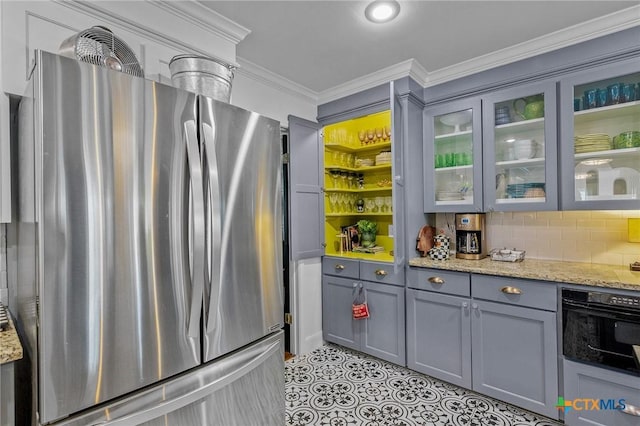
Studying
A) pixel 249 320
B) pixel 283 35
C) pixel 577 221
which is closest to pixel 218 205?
pixel 249 320

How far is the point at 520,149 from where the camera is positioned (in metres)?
2.39

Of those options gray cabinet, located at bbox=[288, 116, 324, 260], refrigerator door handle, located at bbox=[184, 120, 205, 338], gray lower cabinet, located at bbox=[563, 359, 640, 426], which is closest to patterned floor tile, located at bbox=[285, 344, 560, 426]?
gray lower cabinet, located at bbox=[563, 359, 640, 426]

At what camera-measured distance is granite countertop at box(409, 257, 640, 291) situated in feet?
5.84

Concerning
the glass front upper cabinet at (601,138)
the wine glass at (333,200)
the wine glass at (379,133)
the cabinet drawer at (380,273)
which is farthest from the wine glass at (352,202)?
the glass front upper cabinet at (601,138)

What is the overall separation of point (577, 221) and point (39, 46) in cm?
336

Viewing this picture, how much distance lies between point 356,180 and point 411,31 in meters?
1.73

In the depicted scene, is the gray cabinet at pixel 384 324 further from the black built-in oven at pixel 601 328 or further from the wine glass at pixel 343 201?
the black built-in oven at pixel 601 328

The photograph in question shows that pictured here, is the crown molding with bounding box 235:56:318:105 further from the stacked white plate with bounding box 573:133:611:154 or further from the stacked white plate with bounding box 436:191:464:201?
the stacked white plate with bounding box 573:133:611:154

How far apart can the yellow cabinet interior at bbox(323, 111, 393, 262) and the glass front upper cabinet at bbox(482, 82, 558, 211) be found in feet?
3.01

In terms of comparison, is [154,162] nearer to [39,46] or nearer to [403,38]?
[39,46]

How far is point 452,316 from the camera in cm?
234

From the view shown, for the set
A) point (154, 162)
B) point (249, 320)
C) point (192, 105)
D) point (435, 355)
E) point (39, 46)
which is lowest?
point (435, 355)

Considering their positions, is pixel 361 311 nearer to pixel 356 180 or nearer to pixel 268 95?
pixel 356 180

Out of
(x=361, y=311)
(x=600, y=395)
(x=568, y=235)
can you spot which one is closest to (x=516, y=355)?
(x=600, y=395)
